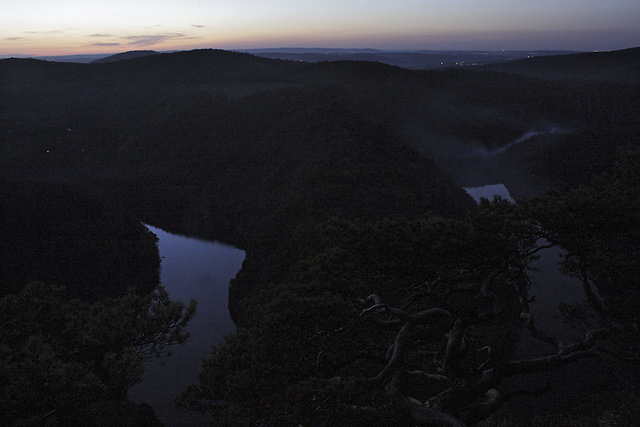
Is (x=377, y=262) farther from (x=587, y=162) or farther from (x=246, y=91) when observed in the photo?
(x=246, y=91)

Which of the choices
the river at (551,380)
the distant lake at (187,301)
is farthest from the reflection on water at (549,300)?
the distant lake at (187,301)

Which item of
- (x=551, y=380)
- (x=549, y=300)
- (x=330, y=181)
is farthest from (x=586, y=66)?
(x=551, y=380)

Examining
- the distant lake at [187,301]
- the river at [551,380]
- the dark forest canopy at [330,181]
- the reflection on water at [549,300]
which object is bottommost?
the distant lake at [187,301]

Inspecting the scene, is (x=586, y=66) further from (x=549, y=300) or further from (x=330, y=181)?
(x=549, y=300)

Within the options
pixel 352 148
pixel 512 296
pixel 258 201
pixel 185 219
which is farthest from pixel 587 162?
pixel 185 219

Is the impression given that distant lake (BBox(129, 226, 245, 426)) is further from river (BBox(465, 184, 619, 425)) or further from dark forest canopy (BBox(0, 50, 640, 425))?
river (BBox(465, 184, 619, 425))

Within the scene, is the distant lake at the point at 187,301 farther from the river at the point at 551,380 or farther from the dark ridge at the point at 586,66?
the dark ridge at the point at 586,66

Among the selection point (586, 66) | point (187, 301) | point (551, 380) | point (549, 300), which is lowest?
point (187, 301)
